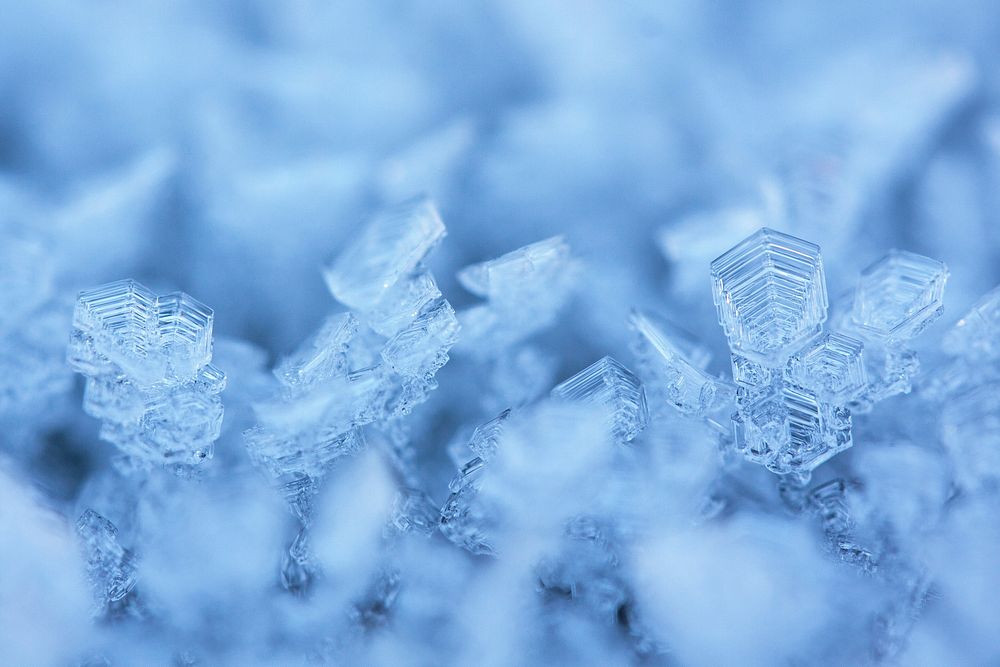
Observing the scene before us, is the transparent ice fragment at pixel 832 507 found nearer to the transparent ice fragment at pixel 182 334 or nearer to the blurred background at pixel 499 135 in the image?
the blurred background at pixel 499 135

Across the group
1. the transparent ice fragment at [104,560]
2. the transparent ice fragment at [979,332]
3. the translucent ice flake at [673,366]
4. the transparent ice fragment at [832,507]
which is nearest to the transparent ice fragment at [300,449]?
the transparent ice fragment at [104,560]

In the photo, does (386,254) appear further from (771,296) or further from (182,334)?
(771,296)

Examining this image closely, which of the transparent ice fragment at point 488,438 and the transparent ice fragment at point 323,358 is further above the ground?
the transparent ice fragment at point 323,358

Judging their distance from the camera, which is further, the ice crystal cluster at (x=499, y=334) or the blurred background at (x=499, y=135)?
the blurred background at (x=499, y=135)

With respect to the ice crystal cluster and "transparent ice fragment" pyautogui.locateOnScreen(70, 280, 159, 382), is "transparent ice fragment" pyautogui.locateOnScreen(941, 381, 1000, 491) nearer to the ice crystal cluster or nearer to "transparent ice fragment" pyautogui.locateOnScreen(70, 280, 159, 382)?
the ice crystal cluster

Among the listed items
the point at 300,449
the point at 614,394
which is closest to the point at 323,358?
the point at 300,449

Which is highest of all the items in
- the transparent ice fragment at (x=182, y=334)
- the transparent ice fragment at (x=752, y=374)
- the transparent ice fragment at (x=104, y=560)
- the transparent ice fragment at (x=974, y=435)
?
the transparent ice fragment at (x=182, y=334)
